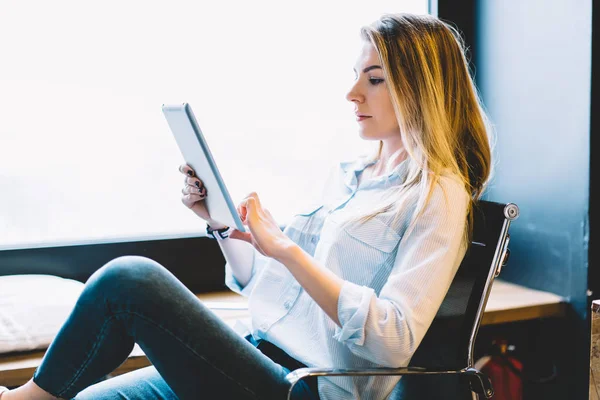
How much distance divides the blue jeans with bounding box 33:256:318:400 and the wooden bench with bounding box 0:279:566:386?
35 centimetres

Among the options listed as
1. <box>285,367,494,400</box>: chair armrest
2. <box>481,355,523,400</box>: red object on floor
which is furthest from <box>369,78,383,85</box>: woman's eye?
<box>481,355,523,400</box>: red object on floor

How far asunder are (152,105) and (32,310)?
2.45 feet

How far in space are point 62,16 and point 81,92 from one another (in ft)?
0.76

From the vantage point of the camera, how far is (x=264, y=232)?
1353 mm

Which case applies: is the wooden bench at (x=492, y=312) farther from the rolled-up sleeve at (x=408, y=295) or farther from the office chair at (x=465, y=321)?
the rolled-up sleeve at (x=408, y=295)

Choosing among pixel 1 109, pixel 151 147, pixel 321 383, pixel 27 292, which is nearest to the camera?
pixel 321 383

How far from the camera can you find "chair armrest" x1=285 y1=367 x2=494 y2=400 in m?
1.25

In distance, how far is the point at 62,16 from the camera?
2049 millimetres

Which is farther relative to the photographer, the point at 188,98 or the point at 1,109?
the point at 188,98

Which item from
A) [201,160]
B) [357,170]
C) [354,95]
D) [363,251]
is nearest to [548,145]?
[357,170]

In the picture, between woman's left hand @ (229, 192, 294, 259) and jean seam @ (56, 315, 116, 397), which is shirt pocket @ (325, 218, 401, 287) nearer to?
woman's left hand @ (229, 192, 294, 259)

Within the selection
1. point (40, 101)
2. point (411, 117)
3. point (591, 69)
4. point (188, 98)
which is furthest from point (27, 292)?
point (591, 69)

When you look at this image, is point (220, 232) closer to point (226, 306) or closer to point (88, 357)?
point (226, 306)

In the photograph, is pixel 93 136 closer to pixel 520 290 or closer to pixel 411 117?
pixel 411 117
